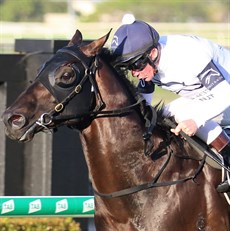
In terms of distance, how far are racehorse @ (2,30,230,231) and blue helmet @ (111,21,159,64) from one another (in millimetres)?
74

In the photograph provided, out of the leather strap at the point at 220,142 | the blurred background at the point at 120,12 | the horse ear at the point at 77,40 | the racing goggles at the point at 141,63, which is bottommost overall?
the leather strap at the point at 220,142

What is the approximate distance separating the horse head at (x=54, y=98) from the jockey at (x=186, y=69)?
21 centimetres

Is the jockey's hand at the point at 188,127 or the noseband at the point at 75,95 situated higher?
the noseband at the point at 75,95

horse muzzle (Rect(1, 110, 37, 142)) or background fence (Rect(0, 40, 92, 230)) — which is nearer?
horse muzzle (Rect(1, 110, 37, 142))

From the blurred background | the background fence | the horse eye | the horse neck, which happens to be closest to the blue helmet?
the horse neck

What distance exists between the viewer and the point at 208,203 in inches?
193

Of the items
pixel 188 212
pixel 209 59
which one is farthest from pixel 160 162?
pixel 209 59

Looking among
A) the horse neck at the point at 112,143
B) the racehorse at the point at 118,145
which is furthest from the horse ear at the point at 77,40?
the horse neck at the point at 112,143

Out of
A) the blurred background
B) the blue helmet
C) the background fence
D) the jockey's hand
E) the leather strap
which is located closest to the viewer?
the jockey's hand

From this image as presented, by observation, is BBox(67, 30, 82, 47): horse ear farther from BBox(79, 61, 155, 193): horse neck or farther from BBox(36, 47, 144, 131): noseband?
BBox(79, 61, 155, 193): horse neck

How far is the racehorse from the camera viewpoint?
4.64 meters

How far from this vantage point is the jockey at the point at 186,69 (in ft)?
15.6

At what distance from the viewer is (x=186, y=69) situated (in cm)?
480

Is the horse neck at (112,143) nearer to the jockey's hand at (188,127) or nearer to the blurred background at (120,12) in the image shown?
Answer: the jockey's hand at (188,127)
